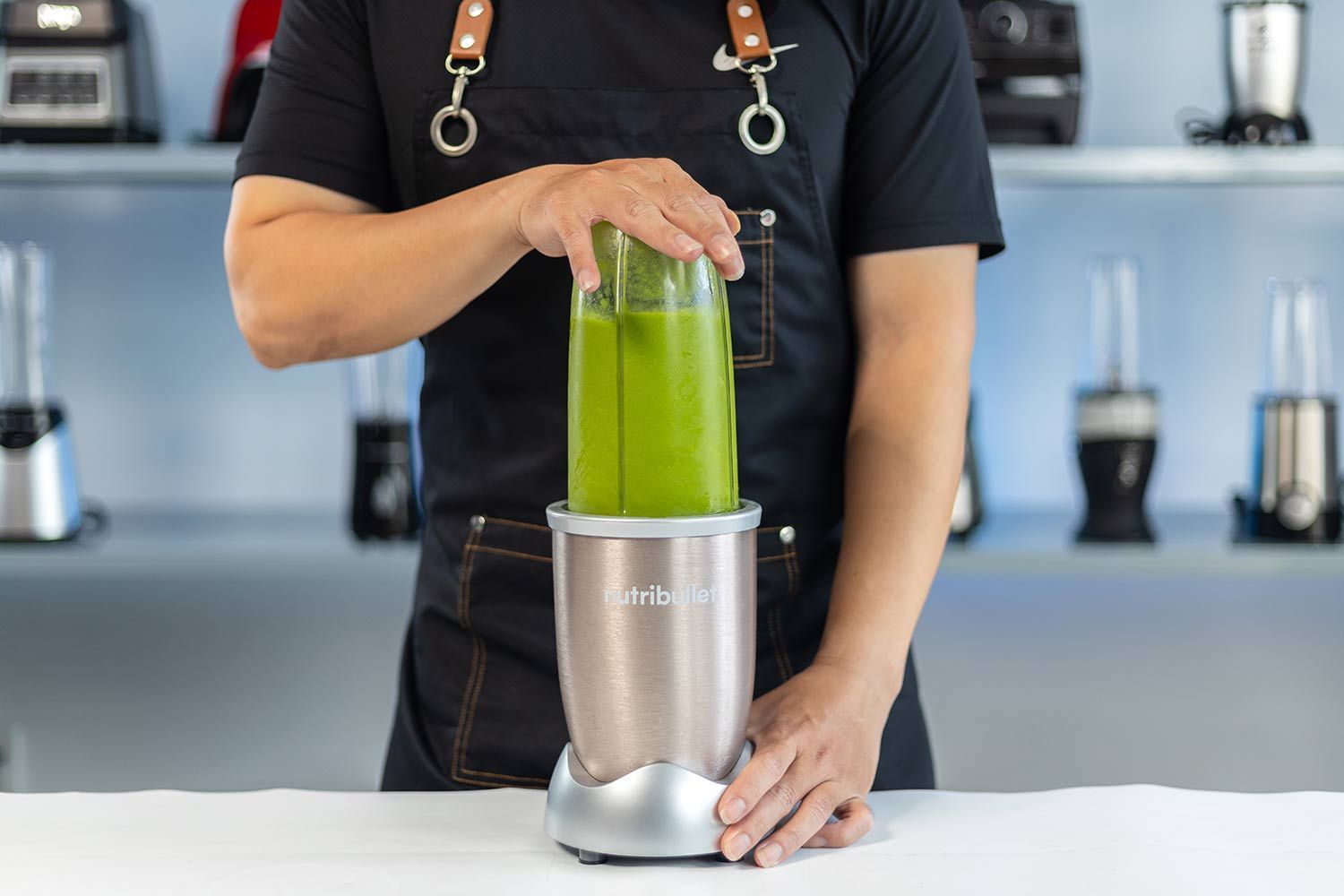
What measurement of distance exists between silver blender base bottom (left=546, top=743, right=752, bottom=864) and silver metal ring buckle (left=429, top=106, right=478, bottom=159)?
22.6 inches

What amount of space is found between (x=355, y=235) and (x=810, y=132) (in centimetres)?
38

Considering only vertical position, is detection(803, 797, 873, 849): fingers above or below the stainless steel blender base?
below

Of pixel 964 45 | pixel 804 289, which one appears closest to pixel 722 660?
pixel 804 289

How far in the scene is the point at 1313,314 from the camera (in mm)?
2045

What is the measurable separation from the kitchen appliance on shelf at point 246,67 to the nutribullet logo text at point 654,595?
1.49 meters

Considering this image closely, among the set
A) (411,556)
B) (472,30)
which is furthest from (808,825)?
(411,556)

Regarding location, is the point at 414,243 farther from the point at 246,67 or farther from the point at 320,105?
the point at 246,67

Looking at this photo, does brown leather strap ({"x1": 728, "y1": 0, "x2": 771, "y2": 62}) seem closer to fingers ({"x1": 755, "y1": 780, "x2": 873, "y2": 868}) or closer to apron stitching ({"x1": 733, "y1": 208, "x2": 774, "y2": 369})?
apron stitching ({"x1": 733, "y1": 208, "x2": 774, "y2": 369})

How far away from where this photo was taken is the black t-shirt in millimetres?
1137

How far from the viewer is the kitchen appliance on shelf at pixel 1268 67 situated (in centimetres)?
197

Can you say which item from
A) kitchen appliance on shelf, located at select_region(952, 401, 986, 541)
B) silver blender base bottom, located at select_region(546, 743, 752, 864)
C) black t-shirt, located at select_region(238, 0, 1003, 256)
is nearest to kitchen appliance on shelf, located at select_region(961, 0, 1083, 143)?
kitchen appliance on shelf, located at select_region(952, 401, 986, 541)

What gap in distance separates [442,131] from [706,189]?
230 millimetres

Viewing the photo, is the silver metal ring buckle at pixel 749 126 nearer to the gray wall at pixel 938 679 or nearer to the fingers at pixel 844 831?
the fingers at pixel 844 831

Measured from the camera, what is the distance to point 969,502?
2.01 m
